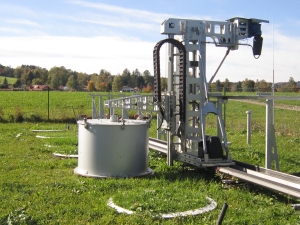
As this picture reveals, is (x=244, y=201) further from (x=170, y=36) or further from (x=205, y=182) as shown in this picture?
(x=170, y=36)

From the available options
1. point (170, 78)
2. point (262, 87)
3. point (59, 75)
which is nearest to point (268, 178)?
point (170, 78)

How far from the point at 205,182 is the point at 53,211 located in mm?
2921

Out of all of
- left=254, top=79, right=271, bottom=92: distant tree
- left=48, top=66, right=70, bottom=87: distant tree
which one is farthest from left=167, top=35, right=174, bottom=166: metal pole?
left=48, top=66, right=70, bottom=87: distant tree

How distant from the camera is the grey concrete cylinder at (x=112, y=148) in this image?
27.6 feet

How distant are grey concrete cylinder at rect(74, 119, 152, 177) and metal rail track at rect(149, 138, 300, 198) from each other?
1.61m

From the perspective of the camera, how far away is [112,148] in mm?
8438

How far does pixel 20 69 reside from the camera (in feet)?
395

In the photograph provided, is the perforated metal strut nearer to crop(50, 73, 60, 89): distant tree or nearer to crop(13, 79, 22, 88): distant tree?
crop(13, 79, 22, 88): distant tree

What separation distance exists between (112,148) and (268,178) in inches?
114

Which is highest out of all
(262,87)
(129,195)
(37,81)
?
(37,81)

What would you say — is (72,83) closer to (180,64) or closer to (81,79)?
(81,79)

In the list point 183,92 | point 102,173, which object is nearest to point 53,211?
point 102,173

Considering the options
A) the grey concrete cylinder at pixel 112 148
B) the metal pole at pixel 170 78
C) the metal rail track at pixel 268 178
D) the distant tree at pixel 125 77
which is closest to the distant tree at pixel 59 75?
the distant tree at pixel 125 77

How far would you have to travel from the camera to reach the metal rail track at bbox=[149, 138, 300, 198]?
6449 millimetres
